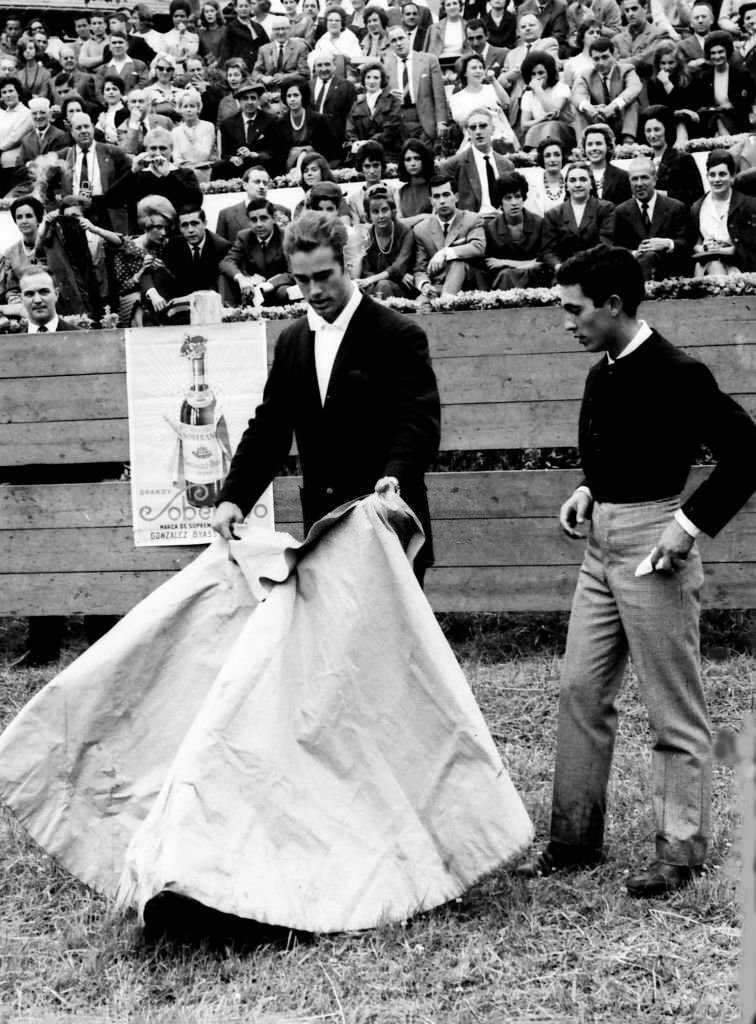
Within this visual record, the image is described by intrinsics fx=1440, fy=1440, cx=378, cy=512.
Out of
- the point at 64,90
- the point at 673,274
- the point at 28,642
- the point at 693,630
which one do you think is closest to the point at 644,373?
the point at 693,630

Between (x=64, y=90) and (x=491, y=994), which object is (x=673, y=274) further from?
(x=64, y=90)

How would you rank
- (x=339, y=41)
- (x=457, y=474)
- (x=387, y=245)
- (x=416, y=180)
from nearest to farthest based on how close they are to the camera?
(x=457, y=474) → (x=387, y=245) → (x=416, y=180) → (x=339, y=41)

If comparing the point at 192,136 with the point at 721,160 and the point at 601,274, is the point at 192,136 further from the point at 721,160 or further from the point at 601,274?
the point at 601,274

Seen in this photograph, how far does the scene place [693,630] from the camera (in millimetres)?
4148

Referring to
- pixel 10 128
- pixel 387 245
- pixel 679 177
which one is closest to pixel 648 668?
pixel 387 245

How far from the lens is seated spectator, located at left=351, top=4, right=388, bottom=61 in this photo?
15130 mm

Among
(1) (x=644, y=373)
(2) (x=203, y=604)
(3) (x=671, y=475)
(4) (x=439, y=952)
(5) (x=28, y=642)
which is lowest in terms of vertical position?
(5) (x=28, y=642)

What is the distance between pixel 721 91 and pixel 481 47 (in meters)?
3.21

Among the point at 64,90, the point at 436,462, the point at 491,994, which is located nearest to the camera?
the point at 491,994

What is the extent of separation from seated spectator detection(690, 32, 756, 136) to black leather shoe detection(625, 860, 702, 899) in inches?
370

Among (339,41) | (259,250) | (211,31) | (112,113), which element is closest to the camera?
(259,250)

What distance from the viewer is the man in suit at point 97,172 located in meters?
12.4

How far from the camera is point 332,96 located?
14.0 meters

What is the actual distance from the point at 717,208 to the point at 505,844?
677 cm
